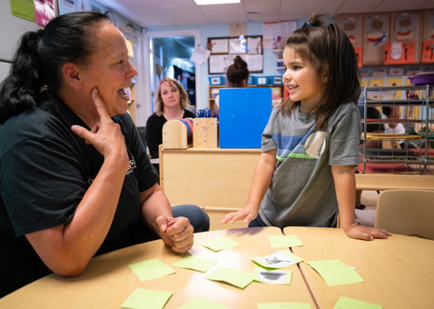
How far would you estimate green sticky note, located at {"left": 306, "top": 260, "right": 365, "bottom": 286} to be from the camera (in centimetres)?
62

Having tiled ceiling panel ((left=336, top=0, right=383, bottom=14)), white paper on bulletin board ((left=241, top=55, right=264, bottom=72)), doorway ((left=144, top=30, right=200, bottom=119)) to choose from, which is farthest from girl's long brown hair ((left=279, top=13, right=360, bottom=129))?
doorway ((left=144, top=30, right=200, bottom=119))

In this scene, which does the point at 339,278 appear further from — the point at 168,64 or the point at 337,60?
the point at 168,64

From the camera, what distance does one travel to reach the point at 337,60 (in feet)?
3.50

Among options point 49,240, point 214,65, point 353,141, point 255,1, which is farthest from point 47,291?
point 214,65

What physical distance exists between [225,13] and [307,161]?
14.2ft

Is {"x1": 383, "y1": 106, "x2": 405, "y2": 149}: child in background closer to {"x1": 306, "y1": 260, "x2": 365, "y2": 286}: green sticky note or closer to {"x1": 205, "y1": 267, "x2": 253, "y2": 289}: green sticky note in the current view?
{"x1": 306, "y1": 260, "x2": 365, "y2": 286}: green sticky note

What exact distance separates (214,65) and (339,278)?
514 cm

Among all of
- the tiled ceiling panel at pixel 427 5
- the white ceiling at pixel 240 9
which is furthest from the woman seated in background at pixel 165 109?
the tiled ceiling panel at pixel 427 5

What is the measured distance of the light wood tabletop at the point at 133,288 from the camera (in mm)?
553

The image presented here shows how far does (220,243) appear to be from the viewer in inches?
31.5

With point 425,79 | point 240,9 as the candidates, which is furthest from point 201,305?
point 240,9

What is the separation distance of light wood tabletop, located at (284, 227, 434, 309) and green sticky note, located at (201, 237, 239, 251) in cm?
16

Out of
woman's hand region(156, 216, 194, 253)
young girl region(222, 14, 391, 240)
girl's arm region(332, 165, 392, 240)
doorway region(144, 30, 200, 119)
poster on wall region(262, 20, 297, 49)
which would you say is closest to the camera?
woman's hand region(156, 216, 194, 253)

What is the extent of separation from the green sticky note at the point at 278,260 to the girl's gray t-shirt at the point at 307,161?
1.36 ft
